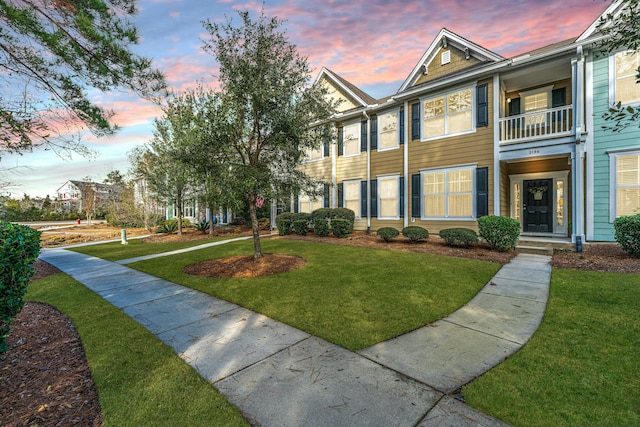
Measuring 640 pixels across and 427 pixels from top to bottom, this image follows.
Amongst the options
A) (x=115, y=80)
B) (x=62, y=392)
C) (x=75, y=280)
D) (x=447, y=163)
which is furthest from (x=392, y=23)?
(x=75, y=280)

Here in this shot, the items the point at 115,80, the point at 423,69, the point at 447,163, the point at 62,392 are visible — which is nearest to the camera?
the point at 62,392

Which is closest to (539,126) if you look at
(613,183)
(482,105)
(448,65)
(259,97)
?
(482,105)

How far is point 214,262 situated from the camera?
8.15 m

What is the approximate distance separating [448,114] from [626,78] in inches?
197

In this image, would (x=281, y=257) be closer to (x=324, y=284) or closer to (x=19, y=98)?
(x=324, y=284)

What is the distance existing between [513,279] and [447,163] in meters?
6.33

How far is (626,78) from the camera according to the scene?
8.29 metres

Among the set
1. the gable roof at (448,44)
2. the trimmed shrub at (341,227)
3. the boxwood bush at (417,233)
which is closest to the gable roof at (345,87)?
the gable roof at (448,44)

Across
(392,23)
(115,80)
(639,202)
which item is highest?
(392,23)

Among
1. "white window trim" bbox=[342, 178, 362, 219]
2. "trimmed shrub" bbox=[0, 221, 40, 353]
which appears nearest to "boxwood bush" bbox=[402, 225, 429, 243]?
"white window trim" bbox=[342, 178, 362, 219]

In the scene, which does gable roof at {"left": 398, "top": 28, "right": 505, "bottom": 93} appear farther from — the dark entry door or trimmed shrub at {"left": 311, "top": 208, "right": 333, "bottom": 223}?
trimmed shrub at {"left": 311, "top": 208, "right": 333, "bottom": 223}

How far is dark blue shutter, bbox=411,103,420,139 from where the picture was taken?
11836 millimetres

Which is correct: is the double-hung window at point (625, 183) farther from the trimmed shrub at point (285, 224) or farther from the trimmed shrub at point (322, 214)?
the trimmed shrub at point (285, 224)

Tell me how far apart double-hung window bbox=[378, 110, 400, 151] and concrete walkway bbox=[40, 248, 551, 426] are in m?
9.01
